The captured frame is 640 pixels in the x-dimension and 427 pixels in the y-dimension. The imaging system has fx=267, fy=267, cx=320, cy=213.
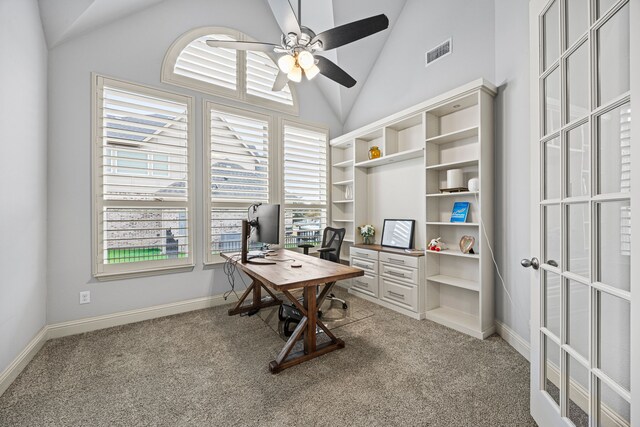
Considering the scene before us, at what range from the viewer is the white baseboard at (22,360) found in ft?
5.88

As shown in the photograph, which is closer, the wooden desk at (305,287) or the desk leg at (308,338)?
the wooden desk at (305,287)

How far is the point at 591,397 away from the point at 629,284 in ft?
1.57

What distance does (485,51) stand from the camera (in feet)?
8.88

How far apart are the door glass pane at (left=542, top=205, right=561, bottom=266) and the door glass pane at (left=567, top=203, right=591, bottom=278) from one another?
0.25 ft

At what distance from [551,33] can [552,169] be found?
2.22 feet

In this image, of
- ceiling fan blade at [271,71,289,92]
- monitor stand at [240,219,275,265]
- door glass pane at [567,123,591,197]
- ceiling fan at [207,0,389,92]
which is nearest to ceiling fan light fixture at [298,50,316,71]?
ceiling fan at [207,0,389,92]

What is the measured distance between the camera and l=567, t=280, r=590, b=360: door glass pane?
109 cm

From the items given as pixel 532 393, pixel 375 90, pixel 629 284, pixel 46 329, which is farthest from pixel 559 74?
pixel 46 329

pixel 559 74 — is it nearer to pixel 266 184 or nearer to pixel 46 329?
pixel 266 184

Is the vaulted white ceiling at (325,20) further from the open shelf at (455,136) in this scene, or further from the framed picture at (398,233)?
the framed picture at (398,233)

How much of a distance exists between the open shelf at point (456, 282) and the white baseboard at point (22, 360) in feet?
11.6

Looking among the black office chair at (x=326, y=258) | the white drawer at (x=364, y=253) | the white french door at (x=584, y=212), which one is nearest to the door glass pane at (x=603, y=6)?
the white french door at (x=584, y=212)

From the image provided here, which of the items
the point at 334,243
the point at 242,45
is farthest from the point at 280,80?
the point at 334,243

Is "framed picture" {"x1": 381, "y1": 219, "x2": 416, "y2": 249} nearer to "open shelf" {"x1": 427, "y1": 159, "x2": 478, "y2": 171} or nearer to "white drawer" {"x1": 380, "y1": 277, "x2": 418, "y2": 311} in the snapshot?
"white drawer" {"x1": 380, "y1": 277, "x2": 418, "y2": 311}
